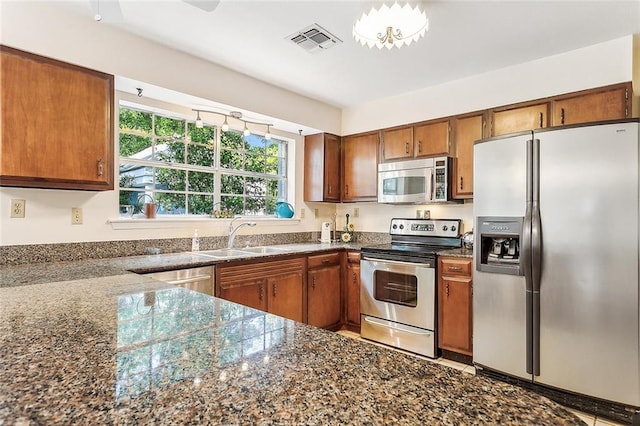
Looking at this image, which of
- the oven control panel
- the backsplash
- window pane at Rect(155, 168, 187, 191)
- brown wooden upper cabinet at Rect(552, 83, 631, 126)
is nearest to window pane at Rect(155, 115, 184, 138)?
window pane at Rect(155, 168, 187, 191)

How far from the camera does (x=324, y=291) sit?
3.41 meters

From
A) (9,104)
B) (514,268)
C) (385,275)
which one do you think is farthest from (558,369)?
(9,104)

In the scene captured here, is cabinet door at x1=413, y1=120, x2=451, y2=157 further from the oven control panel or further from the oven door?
the oven door

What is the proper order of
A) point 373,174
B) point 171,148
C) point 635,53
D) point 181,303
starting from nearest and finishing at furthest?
point 181,303
point 635,53
point 171,148
point 373,174

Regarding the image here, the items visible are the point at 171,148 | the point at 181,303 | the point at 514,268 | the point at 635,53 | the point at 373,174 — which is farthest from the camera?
the point at 373,174

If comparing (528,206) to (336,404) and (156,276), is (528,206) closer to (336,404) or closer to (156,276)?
(336,404)

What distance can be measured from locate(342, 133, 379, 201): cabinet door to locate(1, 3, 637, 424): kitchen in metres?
0.26

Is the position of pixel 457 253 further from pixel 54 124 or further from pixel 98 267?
pixel 54 124

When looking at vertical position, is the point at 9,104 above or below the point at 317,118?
below

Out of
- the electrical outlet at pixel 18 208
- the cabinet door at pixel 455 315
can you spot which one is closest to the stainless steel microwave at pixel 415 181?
the cabinet door at pixel 455 315

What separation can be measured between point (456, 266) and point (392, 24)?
1.88 metres

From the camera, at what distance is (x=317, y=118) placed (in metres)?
3.87

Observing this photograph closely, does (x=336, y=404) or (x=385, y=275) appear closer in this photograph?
(x=336, y=404)

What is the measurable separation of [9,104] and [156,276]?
124 centimetres
